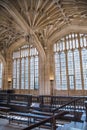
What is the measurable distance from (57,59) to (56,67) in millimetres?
768

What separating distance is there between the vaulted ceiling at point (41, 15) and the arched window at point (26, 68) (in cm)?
198

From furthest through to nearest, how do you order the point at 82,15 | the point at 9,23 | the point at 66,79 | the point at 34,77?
the point at 34,77 < the point at 66,79 < the point at 9,23 < the point at 82,15

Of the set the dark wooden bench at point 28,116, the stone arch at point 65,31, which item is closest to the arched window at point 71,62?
the stone arch at point 65,31

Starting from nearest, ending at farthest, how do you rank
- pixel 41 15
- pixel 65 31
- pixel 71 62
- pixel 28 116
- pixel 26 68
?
1. pixel 28 116
2. pixel 41 15
3. pixel 71 62
4. pixel 65 31
5. pixel 26 68

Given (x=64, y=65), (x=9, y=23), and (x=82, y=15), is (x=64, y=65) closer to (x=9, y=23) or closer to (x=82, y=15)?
(x=82, y=15)

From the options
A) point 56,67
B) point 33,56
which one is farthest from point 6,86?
point 56,67

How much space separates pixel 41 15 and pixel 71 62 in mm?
4821

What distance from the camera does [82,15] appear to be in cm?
1029

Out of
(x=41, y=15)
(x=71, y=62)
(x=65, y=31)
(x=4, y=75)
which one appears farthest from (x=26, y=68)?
(x=41, y=15)

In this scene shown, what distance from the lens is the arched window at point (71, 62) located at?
37.6ft

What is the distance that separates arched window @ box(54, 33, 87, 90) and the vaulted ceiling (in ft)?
4.29

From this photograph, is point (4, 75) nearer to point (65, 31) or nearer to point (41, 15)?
point (65, 31)

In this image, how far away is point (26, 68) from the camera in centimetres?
1424

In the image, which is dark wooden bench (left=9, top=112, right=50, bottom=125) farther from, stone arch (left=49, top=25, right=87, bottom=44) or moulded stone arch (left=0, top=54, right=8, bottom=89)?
moulded stone arch (left=0, top=54, right=8, bottom=89)
